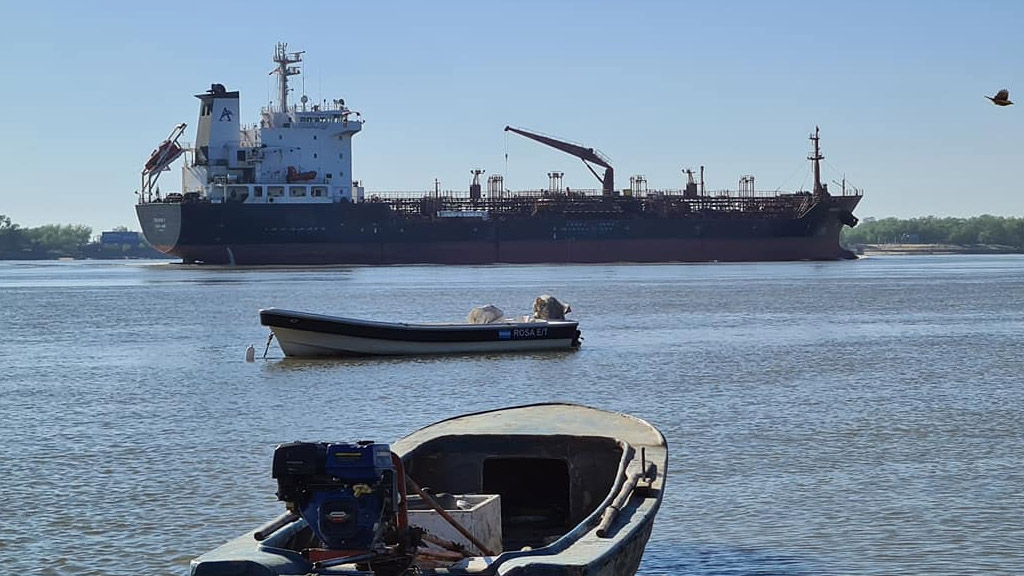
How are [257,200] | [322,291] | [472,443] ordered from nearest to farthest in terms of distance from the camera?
[472,443], [322,291], [257,200]

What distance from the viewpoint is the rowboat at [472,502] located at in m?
7.91

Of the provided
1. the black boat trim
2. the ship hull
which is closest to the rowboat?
the black boat trim

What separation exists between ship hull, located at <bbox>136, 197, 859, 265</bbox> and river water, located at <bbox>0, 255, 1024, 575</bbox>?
41274mm

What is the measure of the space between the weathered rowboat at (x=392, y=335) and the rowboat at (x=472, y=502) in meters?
17.9

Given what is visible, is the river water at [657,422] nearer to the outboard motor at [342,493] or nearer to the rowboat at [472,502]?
the rowboat at [472,502]

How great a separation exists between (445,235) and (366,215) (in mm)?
5506

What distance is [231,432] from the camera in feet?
65.9

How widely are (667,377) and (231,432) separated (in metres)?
9.62

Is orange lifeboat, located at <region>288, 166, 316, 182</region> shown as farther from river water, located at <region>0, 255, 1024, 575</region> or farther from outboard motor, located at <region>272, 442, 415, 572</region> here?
outboard motor, located at <region>272, 442, 415, 572</region>

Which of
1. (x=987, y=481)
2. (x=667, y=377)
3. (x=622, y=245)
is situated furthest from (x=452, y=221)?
(x=987, y=481)

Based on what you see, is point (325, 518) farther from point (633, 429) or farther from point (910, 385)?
point (910, 385)

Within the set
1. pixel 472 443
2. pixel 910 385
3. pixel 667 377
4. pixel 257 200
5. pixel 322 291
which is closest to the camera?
pixel 472 443

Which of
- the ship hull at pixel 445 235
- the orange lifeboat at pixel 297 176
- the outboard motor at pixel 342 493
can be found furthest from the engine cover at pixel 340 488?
the orange lifeboat at pixel 297 176

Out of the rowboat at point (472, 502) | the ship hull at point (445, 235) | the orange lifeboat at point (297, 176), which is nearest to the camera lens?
the rowboat at point (472, 502)
